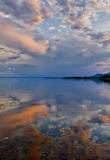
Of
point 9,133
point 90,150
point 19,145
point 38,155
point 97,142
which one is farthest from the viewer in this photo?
point 9,133

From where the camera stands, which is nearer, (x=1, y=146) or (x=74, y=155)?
(x=74, y=155)

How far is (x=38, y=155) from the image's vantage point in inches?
382

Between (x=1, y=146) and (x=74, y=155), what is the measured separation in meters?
4.31

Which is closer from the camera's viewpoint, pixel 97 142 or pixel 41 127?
pixel 97 142

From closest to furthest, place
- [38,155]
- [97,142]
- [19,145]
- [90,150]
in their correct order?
[38,155]
[90,150]
[19,145]
[97,142]

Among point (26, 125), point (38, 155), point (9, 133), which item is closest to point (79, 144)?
point (38, 155)

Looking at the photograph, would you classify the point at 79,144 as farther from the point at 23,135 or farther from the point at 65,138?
the point at 23,135

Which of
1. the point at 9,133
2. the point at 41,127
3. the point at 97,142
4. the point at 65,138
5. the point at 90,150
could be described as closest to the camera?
the point at 90,150

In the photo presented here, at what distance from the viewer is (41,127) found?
51.5 feet

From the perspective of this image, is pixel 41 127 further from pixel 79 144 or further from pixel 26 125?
pixel 79 144

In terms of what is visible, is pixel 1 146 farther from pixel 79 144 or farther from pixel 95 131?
pixel 95 131

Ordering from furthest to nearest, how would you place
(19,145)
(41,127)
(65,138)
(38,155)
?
(41,127)
(65,138)
(19,145)
(38,155)

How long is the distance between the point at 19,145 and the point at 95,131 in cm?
631

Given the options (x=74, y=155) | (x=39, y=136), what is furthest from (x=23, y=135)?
(x=74, y=155)
